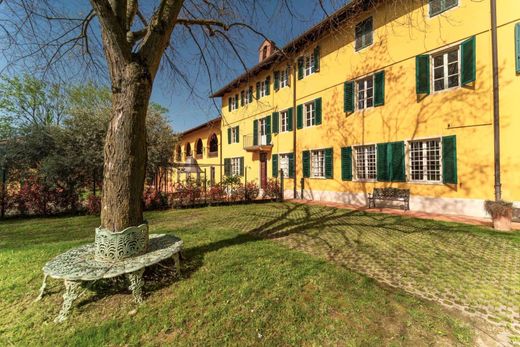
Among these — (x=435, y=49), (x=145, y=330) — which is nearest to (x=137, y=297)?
(x=145, y=330)

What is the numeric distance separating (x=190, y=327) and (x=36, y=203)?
395 inches

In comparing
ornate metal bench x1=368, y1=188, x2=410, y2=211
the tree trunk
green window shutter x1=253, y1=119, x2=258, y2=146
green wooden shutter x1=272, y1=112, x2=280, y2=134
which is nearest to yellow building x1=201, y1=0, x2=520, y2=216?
ornate metal bench x1=368, y1=188, x2=410, y2=211

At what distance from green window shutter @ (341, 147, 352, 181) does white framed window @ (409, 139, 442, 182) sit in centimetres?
275

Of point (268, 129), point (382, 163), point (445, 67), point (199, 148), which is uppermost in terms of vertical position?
point (445, 67)

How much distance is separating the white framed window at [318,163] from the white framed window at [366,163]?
87.2 inches

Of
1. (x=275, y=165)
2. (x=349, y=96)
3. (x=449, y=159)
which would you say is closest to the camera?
(x=449, y=159)

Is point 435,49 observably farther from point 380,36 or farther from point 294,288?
point 294,288

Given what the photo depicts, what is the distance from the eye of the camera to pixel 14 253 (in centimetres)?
480

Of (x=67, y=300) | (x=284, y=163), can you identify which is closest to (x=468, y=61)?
(x=284, y=163)

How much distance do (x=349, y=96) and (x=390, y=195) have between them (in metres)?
5.16

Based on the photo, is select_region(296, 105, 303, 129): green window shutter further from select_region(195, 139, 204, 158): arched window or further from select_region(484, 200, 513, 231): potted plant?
select_region(195, 139, 204, 158): arched window

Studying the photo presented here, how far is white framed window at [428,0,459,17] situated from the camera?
8602 millimetres

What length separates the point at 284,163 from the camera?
53.5 ft

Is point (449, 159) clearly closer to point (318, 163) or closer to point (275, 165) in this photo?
point (318, 163)
